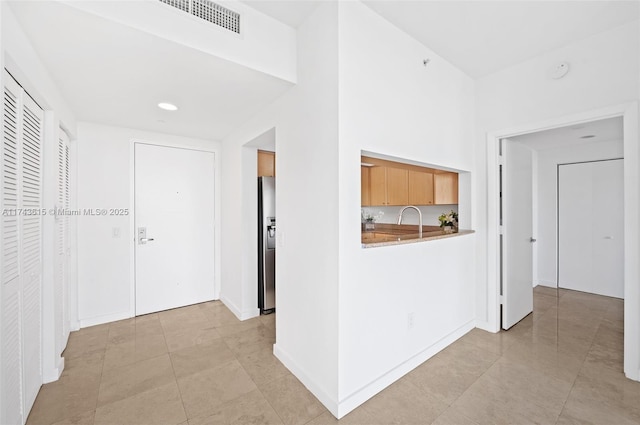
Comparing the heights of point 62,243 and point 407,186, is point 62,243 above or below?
below

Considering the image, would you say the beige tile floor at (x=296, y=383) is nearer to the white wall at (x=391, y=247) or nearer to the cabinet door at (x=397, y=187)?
the white wall at (x=391, y=247)

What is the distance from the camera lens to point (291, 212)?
2.27 m

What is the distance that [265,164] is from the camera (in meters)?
3.63

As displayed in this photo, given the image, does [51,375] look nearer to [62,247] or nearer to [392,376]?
[62,247]

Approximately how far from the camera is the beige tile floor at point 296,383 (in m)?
1.76

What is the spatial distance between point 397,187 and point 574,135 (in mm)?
2322

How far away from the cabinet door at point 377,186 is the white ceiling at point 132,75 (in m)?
2.41

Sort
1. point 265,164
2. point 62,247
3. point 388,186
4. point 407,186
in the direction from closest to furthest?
point 62,247
point 265,164
point 407,186
point 388,186

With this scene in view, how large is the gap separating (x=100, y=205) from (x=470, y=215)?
4.26 meters

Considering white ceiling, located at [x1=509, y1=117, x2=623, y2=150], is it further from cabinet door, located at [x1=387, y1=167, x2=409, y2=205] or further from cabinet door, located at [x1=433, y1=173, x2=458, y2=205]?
cabinet door, located at [x1=387, y1=167, x2=409, y2=205]


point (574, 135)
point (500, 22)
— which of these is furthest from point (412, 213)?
point (500, 22)

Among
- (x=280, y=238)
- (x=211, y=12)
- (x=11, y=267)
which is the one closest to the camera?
(x=11, y=267)

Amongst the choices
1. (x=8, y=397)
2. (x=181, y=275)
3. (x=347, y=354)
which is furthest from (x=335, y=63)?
(x=181, y=275)

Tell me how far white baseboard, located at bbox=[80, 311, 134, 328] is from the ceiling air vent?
3.35 meters
